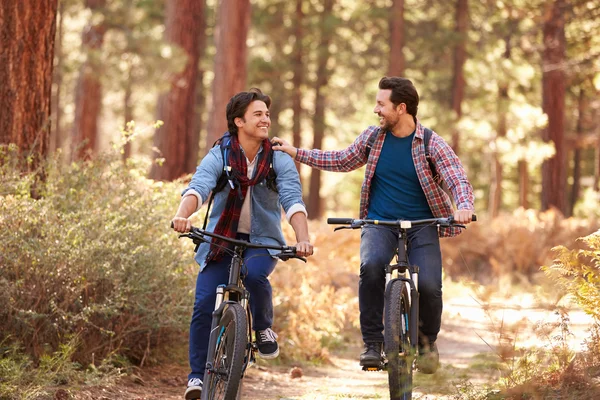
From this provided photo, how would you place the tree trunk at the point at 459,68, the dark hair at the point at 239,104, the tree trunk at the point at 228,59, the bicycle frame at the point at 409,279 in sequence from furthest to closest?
the tree trunk at the point at 459,68
the tree trunk at the point at 228,59
the dark hair at the point at 239,104
the bicycle frame at the point at 409,279

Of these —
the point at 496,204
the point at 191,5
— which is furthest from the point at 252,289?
the point at 496,204

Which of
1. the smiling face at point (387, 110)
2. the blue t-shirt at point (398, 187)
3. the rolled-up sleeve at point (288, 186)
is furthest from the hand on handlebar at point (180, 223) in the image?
the smiling face at point (387, 110)

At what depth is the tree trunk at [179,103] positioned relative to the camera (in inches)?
666

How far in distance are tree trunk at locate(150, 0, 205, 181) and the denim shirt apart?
1097 centimetres

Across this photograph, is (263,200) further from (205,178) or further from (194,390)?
(194,390)

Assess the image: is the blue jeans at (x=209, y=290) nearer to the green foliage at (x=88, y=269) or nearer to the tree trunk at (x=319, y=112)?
the green foliage at (x=88, y=269)

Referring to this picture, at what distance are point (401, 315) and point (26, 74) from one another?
15.8ft

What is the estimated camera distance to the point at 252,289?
5.76 meters

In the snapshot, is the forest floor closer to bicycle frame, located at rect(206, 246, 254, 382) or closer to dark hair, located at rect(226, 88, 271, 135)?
bicycle frame, located at rect(206, 246, 254, 382)

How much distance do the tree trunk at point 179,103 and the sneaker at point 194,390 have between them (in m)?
11.3

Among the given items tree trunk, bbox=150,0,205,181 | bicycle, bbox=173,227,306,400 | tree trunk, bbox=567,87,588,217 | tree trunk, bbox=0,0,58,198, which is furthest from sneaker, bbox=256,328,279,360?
tree trunk, bbox=567,87,588,217

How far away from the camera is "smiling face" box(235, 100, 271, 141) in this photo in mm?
5910

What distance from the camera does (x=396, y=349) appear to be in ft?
18.5

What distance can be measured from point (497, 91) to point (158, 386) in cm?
2511
